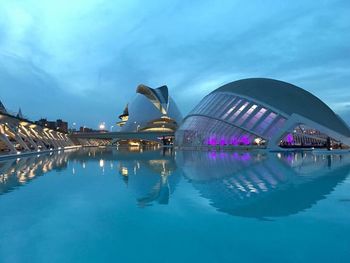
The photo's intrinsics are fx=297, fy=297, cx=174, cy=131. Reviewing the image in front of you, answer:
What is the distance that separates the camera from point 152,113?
82.6 m

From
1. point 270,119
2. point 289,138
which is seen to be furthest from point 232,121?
point 289,138

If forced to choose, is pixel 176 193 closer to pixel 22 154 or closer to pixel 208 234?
pixel 208 234

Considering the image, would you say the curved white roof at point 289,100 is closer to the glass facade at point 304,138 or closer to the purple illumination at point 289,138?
the glass facade at point 304,138

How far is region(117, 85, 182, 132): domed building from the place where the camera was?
8262cm

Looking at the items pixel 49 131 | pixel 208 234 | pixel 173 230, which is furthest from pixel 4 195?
pixel 49 131

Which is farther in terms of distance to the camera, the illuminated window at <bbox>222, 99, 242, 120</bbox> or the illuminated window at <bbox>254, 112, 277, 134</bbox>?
the illuminated window at <bbox>222, 99, 242, 120</bbox>

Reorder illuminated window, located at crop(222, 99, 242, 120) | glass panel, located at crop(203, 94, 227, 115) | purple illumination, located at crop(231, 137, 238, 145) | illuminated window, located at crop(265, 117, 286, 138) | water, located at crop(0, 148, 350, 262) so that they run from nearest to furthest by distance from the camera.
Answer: water, located at crop(0, 148, 350, 262) < illuminated window, located at crop(265, 117, 286, 138) < purple illumination, located at crop(231, 137, 238, 145) < illuminated window, located at crop(222, 99, 242, 120) < glass panel, located at crop(203, 94, 227, 115)

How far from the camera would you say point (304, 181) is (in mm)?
11523

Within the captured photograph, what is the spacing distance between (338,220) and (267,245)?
7.83 ft

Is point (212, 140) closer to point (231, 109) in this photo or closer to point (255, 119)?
point (231, 109)

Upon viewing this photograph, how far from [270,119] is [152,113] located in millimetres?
50448

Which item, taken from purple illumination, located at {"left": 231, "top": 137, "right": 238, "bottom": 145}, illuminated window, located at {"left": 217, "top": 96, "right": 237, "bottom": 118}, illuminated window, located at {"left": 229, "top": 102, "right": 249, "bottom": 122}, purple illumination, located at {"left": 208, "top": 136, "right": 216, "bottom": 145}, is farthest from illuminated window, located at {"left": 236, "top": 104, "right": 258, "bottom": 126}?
purple illumination, located at {"left": 208, "top": 136, "right": 216, "bottom": 145}

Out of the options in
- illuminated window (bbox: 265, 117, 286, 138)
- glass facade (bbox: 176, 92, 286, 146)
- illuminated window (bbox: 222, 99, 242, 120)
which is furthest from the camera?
illuminated window (bbox: 222, 99, 242, 120)

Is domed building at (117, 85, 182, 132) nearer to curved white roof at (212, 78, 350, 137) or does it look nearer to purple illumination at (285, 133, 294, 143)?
curved white roof at (212, 78, 350, 137)
